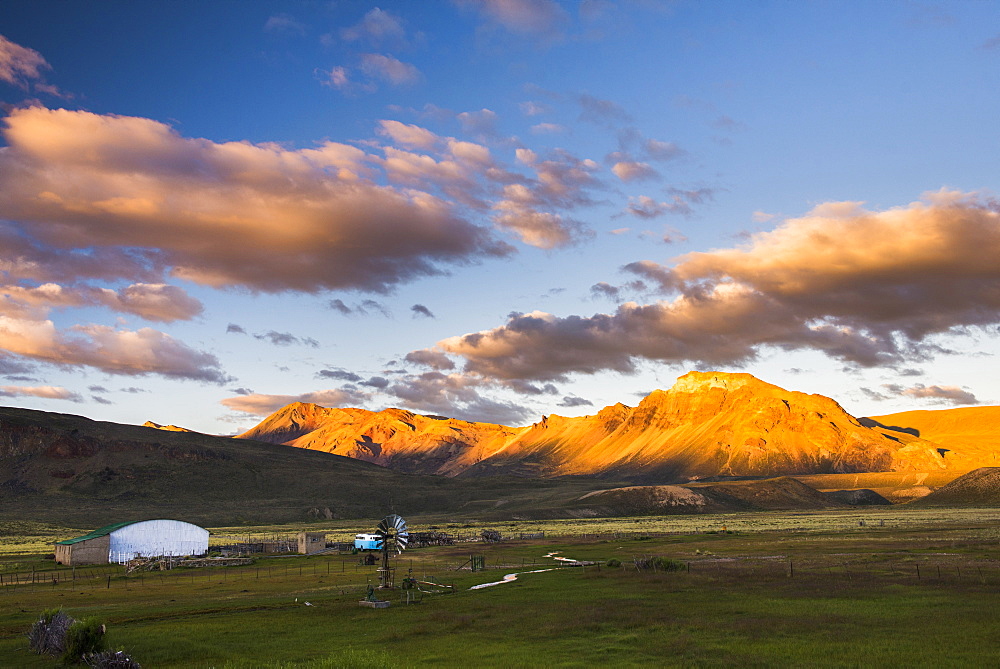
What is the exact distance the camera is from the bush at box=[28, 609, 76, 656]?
93.9ft

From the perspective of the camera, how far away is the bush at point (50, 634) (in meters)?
28.6

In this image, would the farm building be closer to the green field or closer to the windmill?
the green field

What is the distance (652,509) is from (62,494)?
491 feet

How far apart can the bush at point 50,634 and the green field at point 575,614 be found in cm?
45

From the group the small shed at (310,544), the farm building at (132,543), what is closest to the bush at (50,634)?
the farm building at (132,543)

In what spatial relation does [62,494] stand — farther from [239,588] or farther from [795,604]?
[795,604]

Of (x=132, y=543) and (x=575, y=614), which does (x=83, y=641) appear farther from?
(x=132, y=543)

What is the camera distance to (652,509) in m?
200

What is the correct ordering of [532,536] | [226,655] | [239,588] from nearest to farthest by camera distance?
[226,655]
[239,588]
[532,536]

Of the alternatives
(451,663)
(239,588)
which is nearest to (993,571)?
(451,663)

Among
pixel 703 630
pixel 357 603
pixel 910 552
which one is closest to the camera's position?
pixel 703 630

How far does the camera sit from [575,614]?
36344 millimetres

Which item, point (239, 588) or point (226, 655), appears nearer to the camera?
point (226, 655)

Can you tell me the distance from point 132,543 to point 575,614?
217 feet
